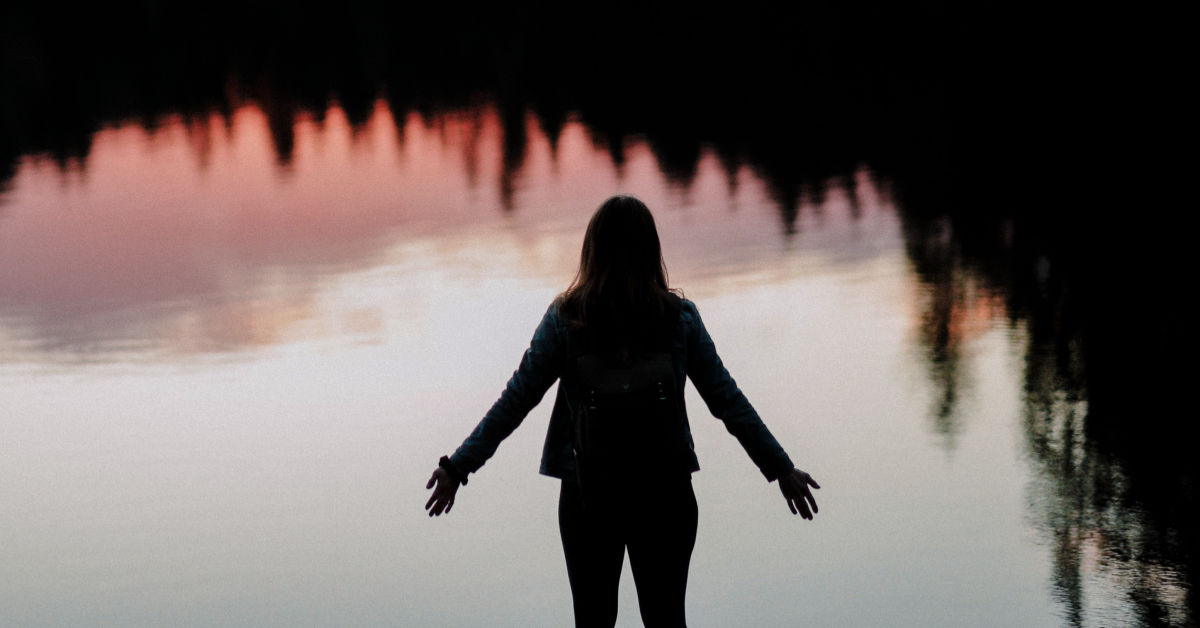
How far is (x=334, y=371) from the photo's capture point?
8.39 meters

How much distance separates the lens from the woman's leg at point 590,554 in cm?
365

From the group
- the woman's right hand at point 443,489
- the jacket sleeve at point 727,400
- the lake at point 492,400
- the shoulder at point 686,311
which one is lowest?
the lake at point 492,400

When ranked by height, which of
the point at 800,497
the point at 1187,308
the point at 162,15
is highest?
the point at 162,15

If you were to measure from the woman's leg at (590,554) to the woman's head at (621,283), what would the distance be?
1.40 feet

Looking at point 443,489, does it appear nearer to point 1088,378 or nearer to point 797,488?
point 797,488

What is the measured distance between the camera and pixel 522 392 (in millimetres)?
3727

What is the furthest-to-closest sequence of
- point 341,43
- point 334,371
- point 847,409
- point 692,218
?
point 341,43 → point 692,218 → point 334,371 → point 847,409

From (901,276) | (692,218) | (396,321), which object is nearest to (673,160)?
(692,218)

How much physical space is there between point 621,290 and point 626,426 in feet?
1.09

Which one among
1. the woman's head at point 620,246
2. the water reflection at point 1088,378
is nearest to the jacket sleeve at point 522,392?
the woman's head at point 620,246

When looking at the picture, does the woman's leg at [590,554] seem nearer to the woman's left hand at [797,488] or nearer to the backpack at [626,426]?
the backpack at [626,426]

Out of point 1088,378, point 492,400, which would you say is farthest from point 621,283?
point 1088,378

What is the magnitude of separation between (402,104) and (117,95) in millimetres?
5319

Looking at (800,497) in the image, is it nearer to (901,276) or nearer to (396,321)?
(396,321)
